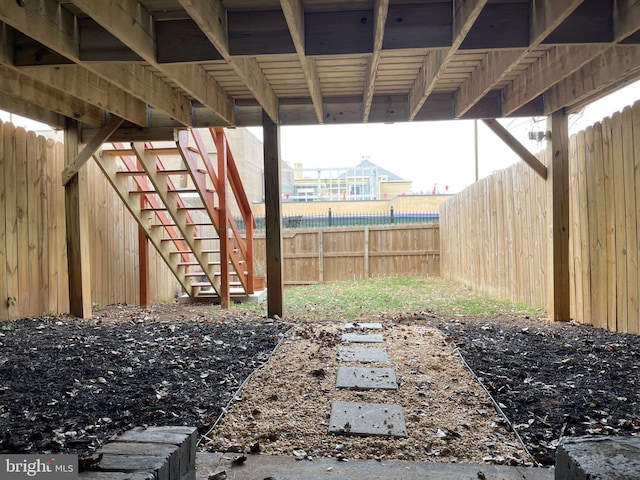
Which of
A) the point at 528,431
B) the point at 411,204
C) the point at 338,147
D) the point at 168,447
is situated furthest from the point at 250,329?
the point at 338,147

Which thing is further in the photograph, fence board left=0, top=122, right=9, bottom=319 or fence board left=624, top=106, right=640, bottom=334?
fence board left=0, top=122, right=9, bottom=319

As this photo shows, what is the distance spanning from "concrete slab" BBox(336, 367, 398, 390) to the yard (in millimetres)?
118

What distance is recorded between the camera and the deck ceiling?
3.60m

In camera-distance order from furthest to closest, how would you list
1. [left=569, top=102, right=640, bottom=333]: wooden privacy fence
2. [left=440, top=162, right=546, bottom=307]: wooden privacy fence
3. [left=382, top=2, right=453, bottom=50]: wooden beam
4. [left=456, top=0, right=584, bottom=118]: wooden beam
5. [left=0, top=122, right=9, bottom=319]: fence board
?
[left=440, top=162, right=546, bottom=307]: wooden privacy fence < [left=0, top=122, right=9, bottom=319]: fence board < [left=569, top=102, right=640, bottom=333]: wooden privacy fence < [left=382, top=2, right=453, bottom=50]: wooden beam < [left=456, top=0, right=584, bottom=118]: wooden beam

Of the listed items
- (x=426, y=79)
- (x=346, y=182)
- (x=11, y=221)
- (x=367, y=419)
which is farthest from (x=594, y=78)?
(x=346, y=182)

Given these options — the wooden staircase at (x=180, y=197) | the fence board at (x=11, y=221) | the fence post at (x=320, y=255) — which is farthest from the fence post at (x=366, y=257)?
the fence board at (x=11, y=221)

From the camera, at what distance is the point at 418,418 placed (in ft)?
9.64

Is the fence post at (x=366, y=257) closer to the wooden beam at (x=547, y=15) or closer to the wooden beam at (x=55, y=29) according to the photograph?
the wooden beam at (x=55, y=29)

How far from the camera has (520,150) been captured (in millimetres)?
6145

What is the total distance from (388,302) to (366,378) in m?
4.77

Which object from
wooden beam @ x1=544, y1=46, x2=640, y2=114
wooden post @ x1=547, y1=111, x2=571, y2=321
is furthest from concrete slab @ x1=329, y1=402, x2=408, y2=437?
wooden beam @ x1=544, y1=46, x2=640, y2=114

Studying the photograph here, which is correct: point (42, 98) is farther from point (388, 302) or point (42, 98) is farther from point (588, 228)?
point (588, 228)

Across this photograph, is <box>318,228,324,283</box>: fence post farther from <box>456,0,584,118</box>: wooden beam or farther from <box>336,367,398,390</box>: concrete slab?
<box>336,367,398,390</box>: concrete slab

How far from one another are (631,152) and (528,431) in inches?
128
